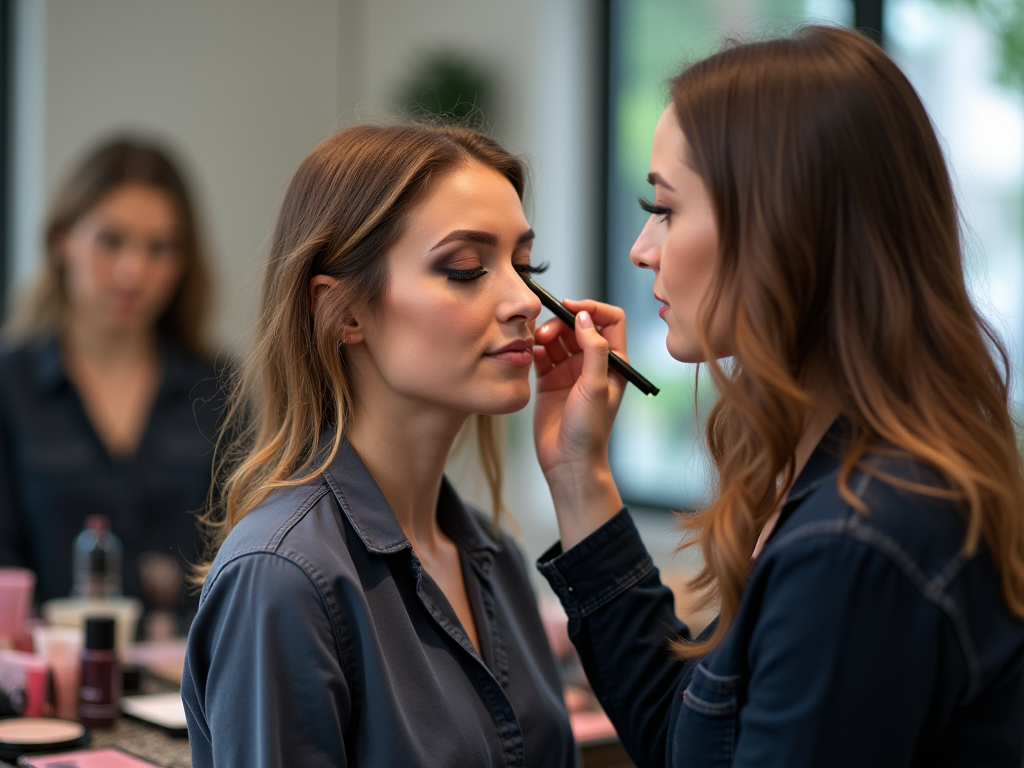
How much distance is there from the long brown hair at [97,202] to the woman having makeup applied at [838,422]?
1.92 metres

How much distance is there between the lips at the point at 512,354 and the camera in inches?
51.0

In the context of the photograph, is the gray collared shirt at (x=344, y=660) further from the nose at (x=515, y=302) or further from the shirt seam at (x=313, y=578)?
the nose at (x=515, y=302)

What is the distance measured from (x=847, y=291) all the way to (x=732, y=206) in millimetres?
134

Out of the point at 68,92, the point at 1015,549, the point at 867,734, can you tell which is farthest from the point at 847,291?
the point at 68,92

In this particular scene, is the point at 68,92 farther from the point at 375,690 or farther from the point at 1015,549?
the point at 1015,549

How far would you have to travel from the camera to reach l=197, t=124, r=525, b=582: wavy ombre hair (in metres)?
1.26

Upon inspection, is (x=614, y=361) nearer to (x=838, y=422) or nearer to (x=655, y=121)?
(x=838, y=422)

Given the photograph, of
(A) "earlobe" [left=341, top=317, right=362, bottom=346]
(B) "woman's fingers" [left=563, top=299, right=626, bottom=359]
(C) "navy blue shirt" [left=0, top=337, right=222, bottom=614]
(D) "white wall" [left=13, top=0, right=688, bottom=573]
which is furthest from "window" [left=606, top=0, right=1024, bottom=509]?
(A) "earlobe" [left=341, top=317, right=362, bottom=346]

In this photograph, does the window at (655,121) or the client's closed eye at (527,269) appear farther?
the window at (655,121)

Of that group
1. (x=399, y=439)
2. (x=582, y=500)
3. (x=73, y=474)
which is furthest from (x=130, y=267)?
(x=582, y=500)

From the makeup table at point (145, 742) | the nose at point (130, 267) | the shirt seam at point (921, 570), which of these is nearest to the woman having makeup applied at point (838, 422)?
the shirt seam at point (921, 570)

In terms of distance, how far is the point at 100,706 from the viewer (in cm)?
152

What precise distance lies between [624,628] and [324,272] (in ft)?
1.87

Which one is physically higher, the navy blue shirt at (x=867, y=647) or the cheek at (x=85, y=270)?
the cheek at (x=85, y=270)
